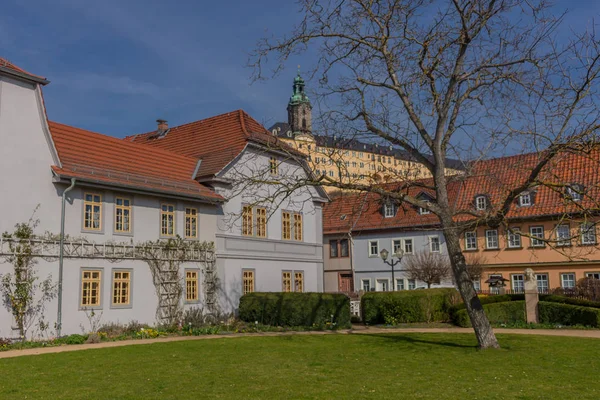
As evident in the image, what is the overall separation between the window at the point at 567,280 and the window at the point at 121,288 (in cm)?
2474

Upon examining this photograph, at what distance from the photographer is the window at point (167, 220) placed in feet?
72.5

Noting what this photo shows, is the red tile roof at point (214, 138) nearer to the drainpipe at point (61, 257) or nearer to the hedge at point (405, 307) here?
the drainpipe at point (61, 257)

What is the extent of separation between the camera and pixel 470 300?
14.1 m

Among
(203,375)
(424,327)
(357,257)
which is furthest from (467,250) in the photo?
(203,375)

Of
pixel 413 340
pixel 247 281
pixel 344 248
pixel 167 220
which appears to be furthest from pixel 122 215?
pixel 344 248

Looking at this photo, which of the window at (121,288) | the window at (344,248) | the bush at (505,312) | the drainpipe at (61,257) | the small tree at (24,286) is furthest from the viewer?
the window at (344,248)

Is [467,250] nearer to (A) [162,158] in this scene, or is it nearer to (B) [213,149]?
(B) [213,149]

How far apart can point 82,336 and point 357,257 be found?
991 inches

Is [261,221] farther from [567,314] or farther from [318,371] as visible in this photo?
[318,371]

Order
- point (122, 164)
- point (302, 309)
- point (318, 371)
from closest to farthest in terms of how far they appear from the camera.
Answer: point (318, 371)
point (122, 164)
point (302, 309)

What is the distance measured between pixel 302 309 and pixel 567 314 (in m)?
9.54

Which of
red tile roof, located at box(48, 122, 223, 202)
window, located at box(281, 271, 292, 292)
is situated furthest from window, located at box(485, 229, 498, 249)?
red tile roof, located at box(48, 122, 223, 202)

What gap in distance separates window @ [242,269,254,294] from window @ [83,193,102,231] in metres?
7.10

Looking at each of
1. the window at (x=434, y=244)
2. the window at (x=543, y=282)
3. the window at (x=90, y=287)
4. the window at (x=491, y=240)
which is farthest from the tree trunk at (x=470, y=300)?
the window at (x=491, y=240)
